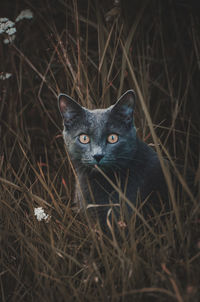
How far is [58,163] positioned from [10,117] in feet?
1.94

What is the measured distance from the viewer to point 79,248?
1.66m

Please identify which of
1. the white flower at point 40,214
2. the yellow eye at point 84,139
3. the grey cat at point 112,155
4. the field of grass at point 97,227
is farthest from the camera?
the yellow eye at point 84,139

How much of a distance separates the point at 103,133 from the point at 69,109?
0.90 feet

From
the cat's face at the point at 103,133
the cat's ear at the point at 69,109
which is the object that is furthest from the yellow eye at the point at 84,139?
the cat's ear at the point at 69,109

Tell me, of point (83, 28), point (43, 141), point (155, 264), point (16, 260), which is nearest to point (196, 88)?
point (83, 28)

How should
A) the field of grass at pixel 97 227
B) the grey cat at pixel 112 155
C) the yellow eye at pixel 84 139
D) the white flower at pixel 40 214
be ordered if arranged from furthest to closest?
the yellow eye at pixel 84 139, the grey cat at pixel 112 155, the white flower at pixel 40 214, the field of grass at pixel 97 227

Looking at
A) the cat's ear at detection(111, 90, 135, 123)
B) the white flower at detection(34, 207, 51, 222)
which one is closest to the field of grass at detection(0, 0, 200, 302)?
the white flower at detection(34, 207, 51, 222)

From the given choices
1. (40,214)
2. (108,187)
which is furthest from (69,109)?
(40,214)

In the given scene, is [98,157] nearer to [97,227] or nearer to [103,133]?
[103,133]

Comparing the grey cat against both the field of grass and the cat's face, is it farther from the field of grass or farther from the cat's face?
the field of grass

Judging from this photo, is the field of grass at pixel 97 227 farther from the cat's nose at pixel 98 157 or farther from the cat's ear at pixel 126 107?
the cat's nose at pixel 98 157

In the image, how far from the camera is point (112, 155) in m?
1.90

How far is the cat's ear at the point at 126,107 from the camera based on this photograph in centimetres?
193

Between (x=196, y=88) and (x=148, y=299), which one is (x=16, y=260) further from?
(x=196, y=88)
